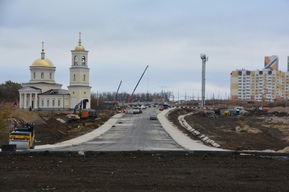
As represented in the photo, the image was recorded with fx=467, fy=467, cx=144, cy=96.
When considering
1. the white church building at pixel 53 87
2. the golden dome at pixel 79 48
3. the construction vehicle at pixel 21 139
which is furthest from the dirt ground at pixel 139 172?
the golden dome at pixel 79 48

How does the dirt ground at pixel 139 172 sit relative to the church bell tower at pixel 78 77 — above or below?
below

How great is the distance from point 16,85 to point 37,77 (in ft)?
149

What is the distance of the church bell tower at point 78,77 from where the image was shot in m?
106

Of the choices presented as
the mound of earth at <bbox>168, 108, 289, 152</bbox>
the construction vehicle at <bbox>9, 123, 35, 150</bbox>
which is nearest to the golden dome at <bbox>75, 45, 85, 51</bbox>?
the mound of earth at <bbox>168, 108, 289, 152</bbox>

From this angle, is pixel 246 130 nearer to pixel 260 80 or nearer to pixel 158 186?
pixel 158 186

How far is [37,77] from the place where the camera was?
350 feet

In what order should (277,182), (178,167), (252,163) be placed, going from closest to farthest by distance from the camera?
(277,182) < (178,167) < (252,163)

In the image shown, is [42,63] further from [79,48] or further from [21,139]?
[21,139]

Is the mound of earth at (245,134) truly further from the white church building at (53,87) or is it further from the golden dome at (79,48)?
the golden dome at (79,48)

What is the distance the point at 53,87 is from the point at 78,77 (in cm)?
665

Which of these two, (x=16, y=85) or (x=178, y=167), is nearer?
(x=178, y=167)

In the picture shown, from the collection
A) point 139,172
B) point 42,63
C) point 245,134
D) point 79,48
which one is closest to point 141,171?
point 139,172

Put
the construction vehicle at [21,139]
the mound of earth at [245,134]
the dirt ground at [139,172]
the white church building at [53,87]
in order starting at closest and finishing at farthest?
the dirt ground at [139,172]
the construction vehicle at [21,139]
the mound of earth at [245,134]
the white church building at [53,87]

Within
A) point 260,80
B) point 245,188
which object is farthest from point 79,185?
point 260,80
